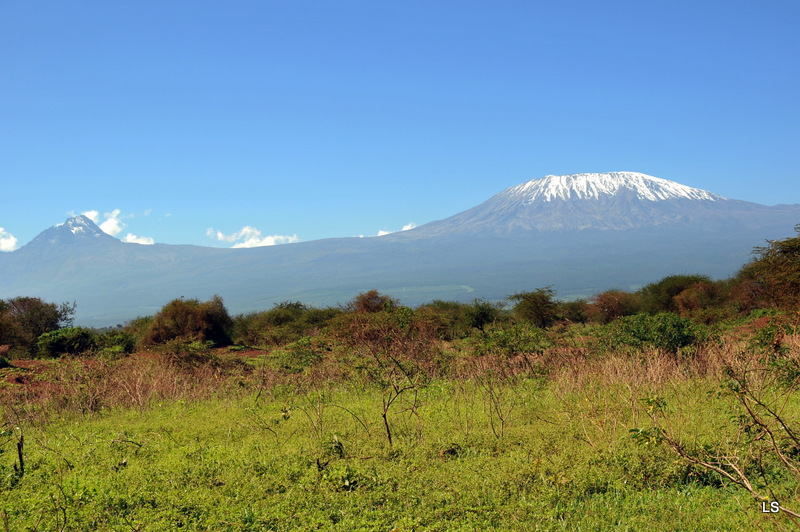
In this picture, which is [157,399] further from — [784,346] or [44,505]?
[784,346]

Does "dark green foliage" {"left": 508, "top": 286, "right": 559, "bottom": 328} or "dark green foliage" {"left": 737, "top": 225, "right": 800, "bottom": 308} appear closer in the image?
"dark green foliage" {"left": 737, "top": 225, "right": 800, "bottom": 308}

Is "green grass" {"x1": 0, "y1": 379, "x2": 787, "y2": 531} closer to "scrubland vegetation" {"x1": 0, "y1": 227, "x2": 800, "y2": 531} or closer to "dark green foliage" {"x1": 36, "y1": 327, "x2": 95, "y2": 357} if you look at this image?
"scrubland vegetation" {"x1": 0, "y1": 227, "x2": 800, "y2": 531}

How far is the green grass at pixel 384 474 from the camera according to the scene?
18.0ft

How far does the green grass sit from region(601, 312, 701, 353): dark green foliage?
4108mm

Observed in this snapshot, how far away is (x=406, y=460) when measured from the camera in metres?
7.12

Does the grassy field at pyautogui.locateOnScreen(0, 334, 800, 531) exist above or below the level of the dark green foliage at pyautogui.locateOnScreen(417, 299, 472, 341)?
above

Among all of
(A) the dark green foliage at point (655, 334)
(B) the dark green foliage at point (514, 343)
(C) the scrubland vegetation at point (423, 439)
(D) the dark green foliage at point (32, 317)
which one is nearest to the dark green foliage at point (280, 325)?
(D) the dark green foliage at point (32, 317)

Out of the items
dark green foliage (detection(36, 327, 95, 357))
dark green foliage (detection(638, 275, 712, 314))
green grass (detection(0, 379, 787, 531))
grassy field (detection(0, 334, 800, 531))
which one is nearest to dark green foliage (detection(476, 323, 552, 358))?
grassy field (detection(0, 334, 800, 531))

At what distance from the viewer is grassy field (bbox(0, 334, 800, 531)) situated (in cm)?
554

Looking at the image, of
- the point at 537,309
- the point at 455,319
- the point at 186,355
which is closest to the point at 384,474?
the point at 186,355

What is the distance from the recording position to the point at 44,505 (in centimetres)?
591

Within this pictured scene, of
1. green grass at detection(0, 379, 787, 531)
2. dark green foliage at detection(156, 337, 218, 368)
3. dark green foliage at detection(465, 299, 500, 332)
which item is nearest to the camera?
green grass at detection(0, 379, 787, 531)

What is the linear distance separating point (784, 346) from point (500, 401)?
260 inches

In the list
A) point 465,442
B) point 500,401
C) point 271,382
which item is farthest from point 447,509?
point 271,382
